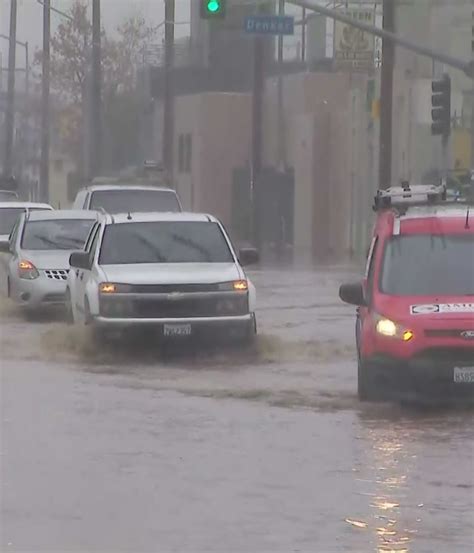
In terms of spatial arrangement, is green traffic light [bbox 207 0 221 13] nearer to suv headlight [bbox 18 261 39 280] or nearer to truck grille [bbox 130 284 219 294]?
suv headlight [bbox 18 261 39 280]

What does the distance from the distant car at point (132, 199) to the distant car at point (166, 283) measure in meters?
9.41

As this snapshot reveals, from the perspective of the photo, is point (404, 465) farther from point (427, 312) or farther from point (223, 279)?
point (223, 279)

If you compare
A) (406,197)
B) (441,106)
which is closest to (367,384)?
(406,197)

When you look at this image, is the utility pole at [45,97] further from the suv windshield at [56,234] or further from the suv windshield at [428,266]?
the suv windshield at [428,266]

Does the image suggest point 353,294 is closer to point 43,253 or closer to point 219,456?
point 219,456

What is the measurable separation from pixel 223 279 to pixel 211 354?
96 cm

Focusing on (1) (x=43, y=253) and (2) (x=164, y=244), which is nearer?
(2) (x=164, y=244)

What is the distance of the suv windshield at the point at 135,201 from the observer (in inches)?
1113

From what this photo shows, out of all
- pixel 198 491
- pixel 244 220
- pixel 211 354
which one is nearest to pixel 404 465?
pixel 198 491

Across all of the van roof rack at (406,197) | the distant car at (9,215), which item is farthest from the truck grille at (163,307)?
the distant car at (9,215)

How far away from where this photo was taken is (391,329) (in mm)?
13492

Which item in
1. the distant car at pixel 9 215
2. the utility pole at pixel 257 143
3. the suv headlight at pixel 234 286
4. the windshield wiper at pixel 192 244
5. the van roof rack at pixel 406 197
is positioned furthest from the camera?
the utility pole at pixel 257 143

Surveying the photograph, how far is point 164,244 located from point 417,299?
5.35 meters

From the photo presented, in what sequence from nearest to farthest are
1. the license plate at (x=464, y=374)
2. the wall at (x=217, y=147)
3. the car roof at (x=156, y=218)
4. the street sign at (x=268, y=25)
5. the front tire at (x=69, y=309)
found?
the license plate at (x=464, y=374)
the car roof at (x=156, y=218)
the front tire at (x=69, y=309)
the street sign at (x=268, y=25)
the wall at (x=217, y=147)
